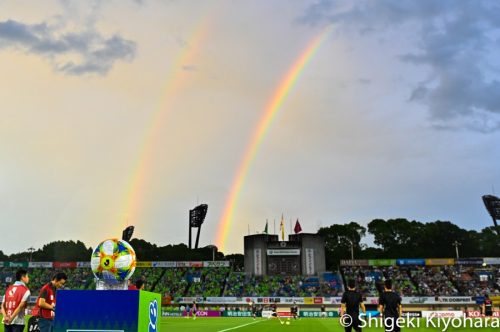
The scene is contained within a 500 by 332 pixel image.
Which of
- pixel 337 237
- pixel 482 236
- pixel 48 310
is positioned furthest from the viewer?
pixel 337 237

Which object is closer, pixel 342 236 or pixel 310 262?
pixel 310 262

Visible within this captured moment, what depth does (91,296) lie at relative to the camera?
7551mm

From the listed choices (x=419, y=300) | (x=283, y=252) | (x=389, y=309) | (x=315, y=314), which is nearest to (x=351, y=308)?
(x=389, y=309)

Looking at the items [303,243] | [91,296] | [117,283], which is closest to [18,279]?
[117,283]

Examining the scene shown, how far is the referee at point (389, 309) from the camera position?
14.5 metres

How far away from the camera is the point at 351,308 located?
1444 centimetres

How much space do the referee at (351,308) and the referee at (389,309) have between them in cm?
84

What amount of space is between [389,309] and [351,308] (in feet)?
4.26

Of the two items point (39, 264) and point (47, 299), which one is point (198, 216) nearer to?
point (39, 264)

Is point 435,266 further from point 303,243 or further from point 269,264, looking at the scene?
point 269,264

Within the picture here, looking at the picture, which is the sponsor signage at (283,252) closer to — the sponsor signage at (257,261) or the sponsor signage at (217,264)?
the sponsor signage at (257,261)

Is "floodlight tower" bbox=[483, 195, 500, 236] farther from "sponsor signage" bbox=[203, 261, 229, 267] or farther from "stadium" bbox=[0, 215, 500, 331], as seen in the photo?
"sponsor signage" bbox=[203, 261, 229, 267]

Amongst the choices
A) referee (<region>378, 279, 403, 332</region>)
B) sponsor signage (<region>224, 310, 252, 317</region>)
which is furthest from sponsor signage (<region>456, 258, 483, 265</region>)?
referee (<region>378, 279, 403, 332</region>)

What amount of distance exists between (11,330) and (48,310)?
1.52 m
